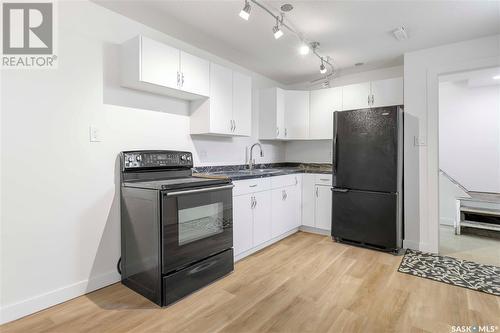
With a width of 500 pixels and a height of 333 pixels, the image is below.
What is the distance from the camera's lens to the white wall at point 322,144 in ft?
12.2

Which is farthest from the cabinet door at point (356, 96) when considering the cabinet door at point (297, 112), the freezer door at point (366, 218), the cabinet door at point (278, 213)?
the cabinet door at point (278, 213)

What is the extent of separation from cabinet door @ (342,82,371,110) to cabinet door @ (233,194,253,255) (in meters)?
2.02

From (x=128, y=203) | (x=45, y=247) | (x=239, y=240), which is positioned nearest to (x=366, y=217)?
(x=239, y=240)

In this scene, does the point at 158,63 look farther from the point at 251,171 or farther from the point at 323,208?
the point at 323,208

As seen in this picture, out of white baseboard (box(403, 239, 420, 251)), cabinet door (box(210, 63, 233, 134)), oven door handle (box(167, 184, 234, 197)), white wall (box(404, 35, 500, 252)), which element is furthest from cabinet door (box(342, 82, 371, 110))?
oven door handle (box(167, 184, 234, 197))

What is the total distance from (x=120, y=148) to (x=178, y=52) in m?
1.07

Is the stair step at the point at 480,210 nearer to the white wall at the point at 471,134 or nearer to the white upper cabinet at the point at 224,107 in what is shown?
the white wall at the point at 471,134

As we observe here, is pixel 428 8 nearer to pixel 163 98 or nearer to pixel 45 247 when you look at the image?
pixel 163 98

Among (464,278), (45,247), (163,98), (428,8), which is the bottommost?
(464,278)

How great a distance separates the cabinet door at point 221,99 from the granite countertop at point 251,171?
1.72 ft

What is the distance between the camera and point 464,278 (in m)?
2.39

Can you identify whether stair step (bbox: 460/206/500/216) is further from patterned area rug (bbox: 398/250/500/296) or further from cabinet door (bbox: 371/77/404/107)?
cabinet door (bbox: 371/77/404/107)

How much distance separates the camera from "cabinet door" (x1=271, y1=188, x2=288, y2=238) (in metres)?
3.30

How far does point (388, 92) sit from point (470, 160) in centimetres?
249
